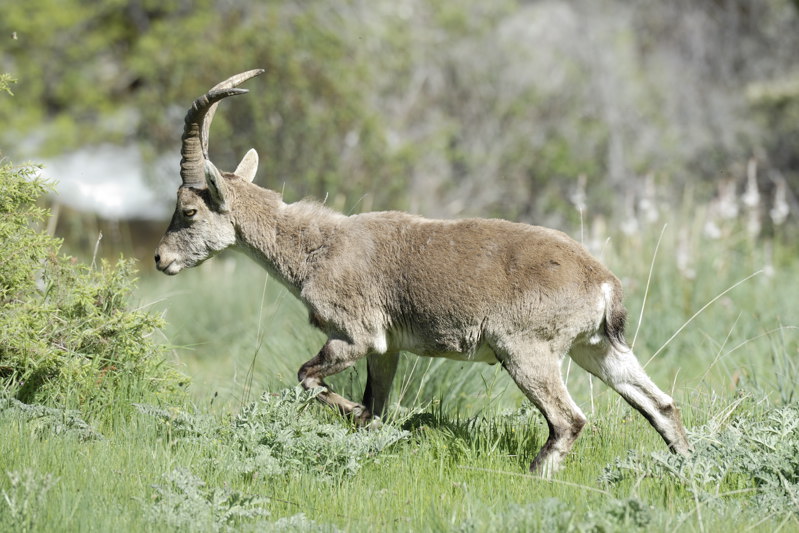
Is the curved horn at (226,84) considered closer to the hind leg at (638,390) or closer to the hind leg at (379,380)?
the hind leg at (379,380)

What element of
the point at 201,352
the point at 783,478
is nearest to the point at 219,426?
the point at 783,478

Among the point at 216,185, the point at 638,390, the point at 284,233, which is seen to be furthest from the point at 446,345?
the point at 216,185

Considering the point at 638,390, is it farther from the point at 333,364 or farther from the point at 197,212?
the point at 197,212

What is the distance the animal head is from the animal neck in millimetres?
123

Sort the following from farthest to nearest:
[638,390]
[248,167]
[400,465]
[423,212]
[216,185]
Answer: [423,212]
[248,167]
[216,185]
[638,390]
[400,465]

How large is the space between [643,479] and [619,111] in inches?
593

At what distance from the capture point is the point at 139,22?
22.4 meters

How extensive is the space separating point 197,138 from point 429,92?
12346mm

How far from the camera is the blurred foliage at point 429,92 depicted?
51.2 feet

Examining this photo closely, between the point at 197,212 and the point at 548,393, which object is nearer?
the point at 548,393

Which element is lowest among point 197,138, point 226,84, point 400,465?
point 400,465

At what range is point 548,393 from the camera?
5.83 meters

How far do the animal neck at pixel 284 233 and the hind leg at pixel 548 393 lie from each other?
156cm

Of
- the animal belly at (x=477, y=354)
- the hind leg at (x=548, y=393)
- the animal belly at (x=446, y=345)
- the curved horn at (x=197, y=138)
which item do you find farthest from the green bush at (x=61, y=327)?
the hind leg at (x=548, y=393)
